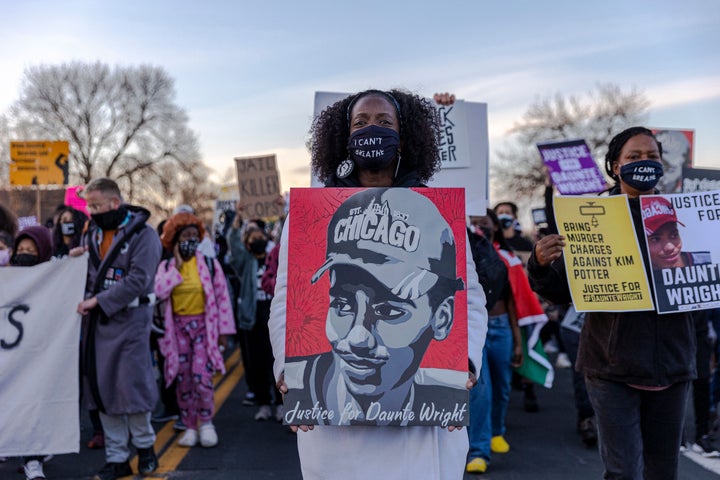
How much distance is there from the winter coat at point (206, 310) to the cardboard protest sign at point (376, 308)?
4.46 meters

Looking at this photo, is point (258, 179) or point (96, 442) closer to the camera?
point (96, 442)

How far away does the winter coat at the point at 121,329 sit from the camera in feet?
18.8

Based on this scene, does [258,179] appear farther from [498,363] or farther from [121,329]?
[121,329]

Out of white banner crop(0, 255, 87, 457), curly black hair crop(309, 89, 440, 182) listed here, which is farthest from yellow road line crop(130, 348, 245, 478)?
curly black hair crop(309, 89, 440, 182)

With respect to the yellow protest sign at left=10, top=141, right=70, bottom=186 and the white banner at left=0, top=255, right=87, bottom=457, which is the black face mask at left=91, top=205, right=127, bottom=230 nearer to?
the white banner at left=0, top=255, right=87, bottom=457

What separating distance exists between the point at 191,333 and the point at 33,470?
1.83m

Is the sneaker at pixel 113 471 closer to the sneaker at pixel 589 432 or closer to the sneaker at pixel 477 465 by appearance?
the sneaker at pixel 477 465

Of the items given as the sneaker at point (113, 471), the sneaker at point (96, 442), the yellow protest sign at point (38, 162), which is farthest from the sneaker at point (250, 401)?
the yellow protest sign at point (38, 162)

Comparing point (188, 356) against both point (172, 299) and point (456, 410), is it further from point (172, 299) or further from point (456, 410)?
point (456, 410)

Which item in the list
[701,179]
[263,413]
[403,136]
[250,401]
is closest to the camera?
[403,136]

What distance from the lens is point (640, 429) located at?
3.71 metres

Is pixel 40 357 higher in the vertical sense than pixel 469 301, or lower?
lower

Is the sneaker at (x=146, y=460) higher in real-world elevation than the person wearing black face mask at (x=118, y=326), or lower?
lower

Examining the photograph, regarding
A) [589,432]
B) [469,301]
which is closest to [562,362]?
[589,432]
